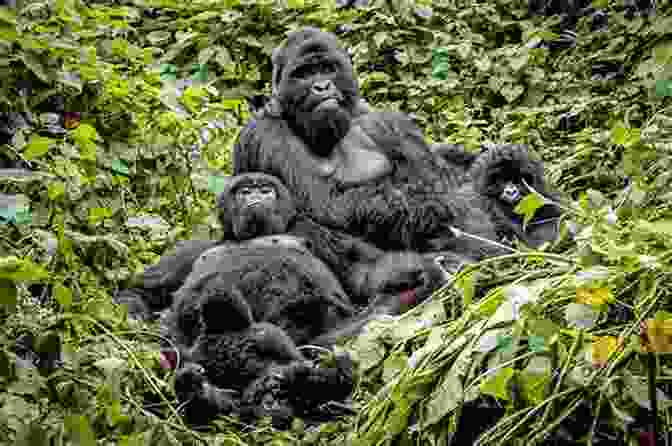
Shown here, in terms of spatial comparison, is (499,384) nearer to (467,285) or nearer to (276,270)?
(467,285)

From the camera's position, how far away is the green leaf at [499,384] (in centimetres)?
210

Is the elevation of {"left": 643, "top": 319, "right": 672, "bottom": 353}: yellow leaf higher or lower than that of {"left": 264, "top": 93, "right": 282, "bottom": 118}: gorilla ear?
higher

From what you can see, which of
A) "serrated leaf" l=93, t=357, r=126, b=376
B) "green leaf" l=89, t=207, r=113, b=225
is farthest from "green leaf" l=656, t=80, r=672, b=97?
"green leaf" l=89, t=207, r=113, b=225

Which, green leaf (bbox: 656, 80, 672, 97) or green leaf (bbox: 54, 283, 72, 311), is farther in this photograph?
green leaf (bbox: 656, 80, 672, 97)

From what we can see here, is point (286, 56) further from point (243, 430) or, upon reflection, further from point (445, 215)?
point (243, 430)

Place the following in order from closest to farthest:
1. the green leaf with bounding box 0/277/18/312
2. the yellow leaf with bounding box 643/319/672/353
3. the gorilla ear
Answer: the yellow leaf with bounding box 643/319/672/353
the green leaf with bounding box 0/277/18/312
the gorilla ear

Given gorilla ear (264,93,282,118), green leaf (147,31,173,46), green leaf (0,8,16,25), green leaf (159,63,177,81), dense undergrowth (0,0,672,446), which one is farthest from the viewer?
green leaf (147,31,173,46)

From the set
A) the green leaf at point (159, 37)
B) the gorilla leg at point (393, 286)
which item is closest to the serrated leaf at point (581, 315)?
the gorilla leg at point (393, 286)

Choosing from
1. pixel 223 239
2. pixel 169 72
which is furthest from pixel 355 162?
pixel 169 72

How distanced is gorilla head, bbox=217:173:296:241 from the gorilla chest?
0.21m

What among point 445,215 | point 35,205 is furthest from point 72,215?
point 445,215

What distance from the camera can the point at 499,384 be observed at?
2.11m

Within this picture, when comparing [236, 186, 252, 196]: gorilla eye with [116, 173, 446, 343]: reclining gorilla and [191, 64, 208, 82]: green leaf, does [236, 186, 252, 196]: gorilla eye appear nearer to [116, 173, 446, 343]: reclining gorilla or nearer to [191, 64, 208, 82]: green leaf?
[116, 173, 446, 343]: reclining gorilla

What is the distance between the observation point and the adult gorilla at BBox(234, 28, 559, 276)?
13.1ft
